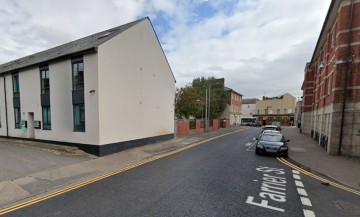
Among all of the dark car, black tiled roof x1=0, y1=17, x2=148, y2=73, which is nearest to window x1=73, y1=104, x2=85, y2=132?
black tiled roof x1=0, y1=17, x2=148, y2=73

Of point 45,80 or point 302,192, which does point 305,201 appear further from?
point 45,80

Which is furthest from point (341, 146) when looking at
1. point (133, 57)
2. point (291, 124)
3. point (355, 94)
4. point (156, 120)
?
point (291, 124)

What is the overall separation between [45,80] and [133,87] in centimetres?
661

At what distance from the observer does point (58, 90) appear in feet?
43.9

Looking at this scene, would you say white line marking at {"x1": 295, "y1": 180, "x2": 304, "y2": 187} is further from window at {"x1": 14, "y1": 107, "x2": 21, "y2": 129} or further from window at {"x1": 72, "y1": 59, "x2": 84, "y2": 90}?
window at {"x1": 14, "y1": 107, "x2": 21, "y2": 129}

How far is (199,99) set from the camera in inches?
1280

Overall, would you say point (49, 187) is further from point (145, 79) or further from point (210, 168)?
point (145, 79)

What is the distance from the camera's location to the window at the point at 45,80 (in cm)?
1422

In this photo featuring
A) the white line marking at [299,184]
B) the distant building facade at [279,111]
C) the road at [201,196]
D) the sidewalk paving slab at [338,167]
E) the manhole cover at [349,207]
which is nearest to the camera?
the road at [201,196]

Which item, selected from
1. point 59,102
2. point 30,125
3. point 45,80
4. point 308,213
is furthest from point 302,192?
point 30,125

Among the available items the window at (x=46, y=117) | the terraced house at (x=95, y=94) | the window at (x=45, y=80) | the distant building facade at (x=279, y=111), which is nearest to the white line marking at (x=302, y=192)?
the terraced house at (x=95, y=94)

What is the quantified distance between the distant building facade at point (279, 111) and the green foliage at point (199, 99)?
28288 mm

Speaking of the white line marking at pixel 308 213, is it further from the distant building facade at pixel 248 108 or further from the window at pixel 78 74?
the distant building facade at pixel 248 108

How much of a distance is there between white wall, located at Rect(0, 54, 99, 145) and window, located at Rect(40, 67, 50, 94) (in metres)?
0.42
